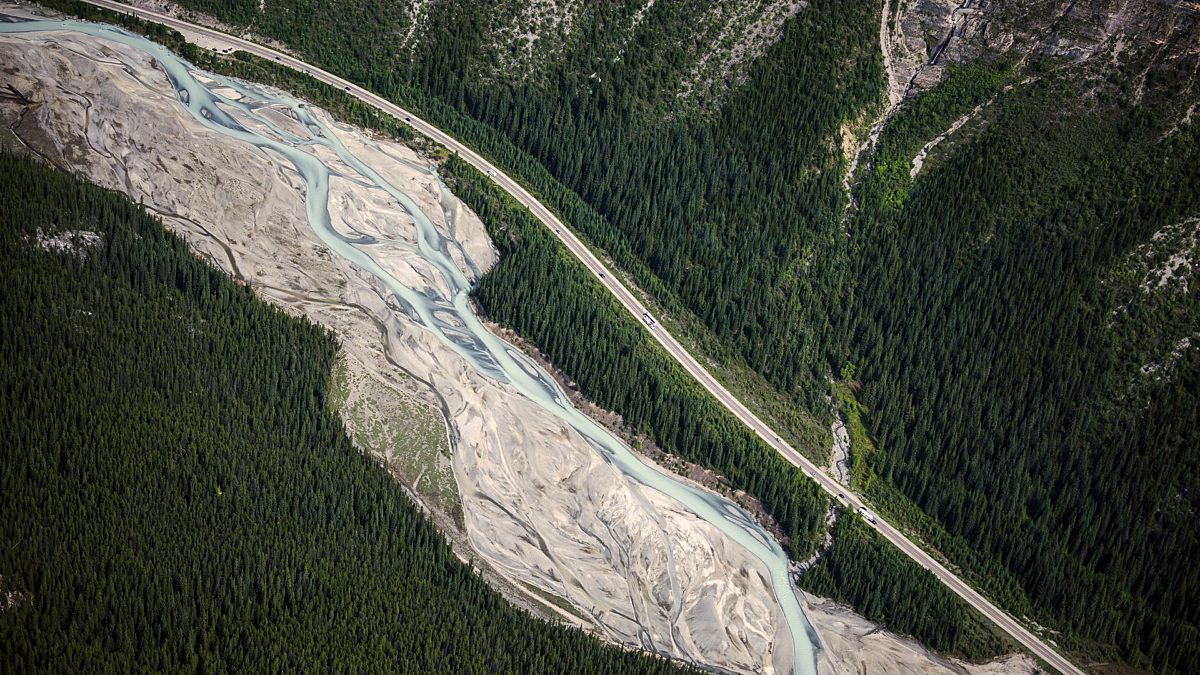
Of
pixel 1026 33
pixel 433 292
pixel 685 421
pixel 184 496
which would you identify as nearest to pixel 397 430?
pixel 433 292

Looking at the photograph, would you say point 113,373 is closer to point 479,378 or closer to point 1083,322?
point 479,378

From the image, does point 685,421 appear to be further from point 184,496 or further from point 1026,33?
point 1026,33

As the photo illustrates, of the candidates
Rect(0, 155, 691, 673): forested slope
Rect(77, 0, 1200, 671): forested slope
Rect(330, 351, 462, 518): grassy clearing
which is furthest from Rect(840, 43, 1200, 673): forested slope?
Rect(330, 351, 462, 518): grassy clearing

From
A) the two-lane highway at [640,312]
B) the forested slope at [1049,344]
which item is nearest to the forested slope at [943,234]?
the forested slope at [1049,344]

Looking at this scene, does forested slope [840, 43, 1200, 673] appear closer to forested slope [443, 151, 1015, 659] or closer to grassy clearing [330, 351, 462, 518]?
forested slope [443, 151, 1015, 659]

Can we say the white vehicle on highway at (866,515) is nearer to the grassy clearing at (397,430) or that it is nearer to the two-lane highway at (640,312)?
the two-lane highway at (640,312)

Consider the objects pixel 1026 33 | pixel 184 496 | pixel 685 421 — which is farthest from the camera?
pixel 1026 33
